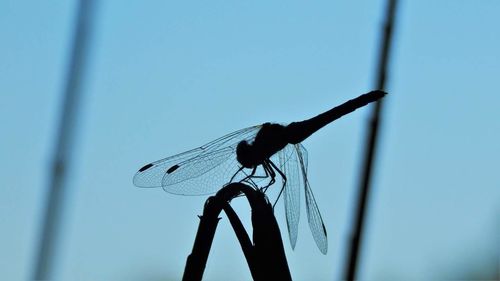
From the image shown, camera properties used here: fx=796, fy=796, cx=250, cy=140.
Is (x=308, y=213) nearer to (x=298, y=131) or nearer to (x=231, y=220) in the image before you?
(x=298, y=131)

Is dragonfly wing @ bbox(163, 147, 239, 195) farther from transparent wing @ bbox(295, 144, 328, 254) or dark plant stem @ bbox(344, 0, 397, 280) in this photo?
dark plant stem @ bbox(344, 0, 397, 280)

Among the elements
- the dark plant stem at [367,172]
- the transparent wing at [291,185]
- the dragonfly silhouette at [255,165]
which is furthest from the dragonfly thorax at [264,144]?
the dark plant stem at [367,172]

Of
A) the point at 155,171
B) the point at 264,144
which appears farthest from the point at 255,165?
the point at 155,171

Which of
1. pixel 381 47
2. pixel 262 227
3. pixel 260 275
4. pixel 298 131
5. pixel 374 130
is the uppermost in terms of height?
pixel 298 131

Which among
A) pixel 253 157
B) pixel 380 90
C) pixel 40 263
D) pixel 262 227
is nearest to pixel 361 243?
pixel 262 227

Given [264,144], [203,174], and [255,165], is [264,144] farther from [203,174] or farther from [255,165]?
[203,174]

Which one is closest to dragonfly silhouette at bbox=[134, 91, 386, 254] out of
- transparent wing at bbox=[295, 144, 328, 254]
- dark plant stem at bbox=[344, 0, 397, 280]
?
transparent wing at bbox=[295, 144, 328, 254]

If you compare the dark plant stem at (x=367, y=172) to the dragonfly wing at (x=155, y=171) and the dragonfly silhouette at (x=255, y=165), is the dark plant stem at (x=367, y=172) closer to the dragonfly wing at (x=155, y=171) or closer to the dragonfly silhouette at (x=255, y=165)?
the dragonfly silhouette at (x=255, y=165)
